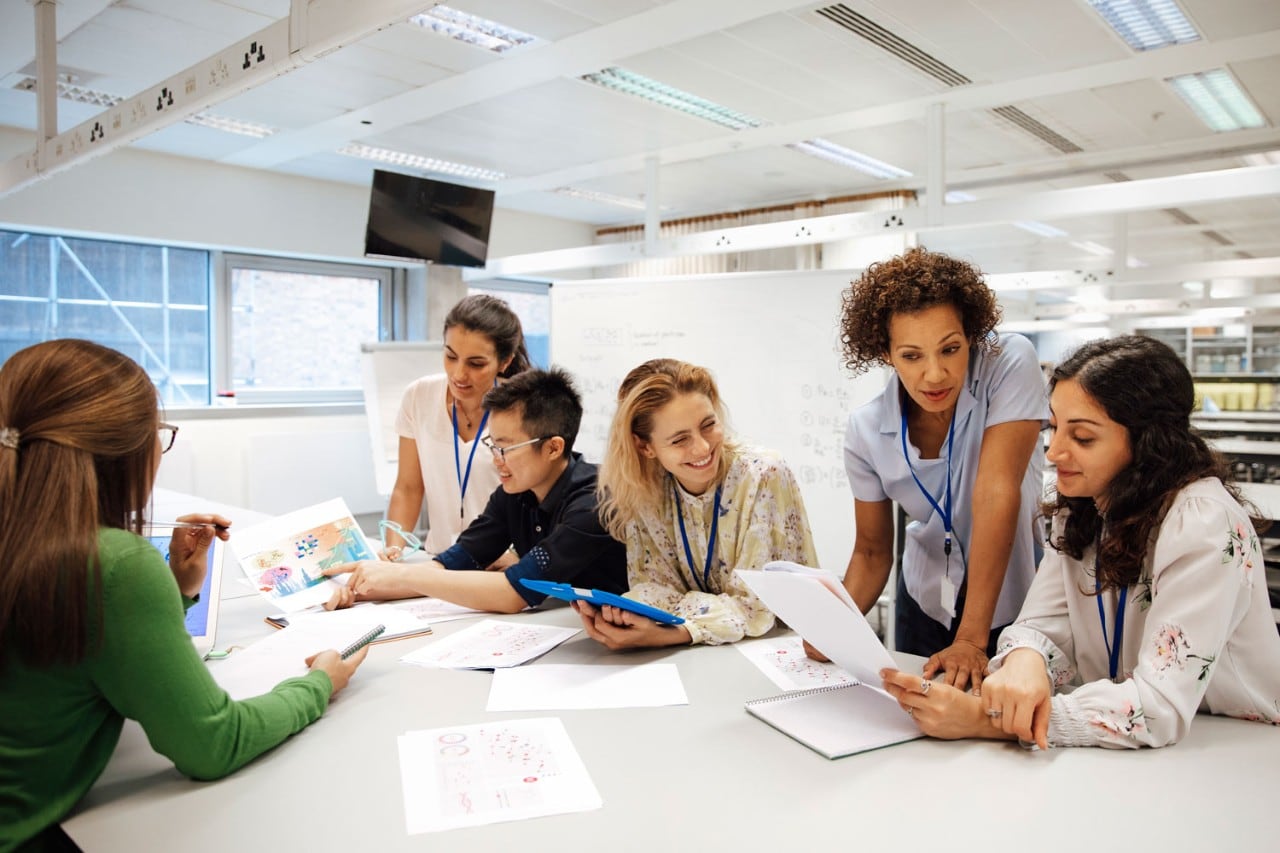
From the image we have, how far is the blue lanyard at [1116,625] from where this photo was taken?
1.30 m

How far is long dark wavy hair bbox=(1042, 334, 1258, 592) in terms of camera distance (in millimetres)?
1225

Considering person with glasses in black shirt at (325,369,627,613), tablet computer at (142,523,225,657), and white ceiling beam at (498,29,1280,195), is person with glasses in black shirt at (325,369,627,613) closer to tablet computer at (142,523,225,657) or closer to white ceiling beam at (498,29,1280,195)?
tablet computer at (142,523,225,657)

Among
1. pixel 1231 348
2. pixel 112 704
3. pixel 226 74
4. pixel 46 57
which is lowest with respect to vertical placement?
pixel 112 704

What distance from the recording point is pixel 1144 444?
123cm

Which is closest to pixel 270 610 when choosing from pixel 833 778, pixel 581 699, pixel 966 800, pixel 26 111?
pixel 581 699

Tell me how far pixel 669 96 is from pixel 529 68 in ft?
2.70

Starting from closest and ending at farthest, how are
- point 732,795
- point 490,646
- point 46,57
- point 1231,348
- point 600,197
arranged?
point 732,795, point 490,646, point 46,57, point 600,197, point 1231,348

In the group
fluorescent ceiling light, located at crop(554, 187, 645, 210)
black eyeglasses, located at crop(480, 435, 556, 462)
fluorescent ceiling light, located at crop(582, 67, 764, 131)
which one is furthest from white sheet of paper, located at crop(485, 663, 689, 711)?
fluorescent ceiling light, located at crop(554, 187, 645, 210)

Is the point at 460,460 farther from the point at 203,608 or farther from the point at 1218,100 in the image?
the point at 1218,100

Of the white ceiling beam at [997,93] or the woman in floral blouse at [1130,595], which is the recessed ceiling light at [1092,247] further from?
the woman in floral blouse at [1130,595]

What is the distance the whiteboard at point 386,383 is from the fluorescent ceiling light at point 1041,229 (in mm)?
5471

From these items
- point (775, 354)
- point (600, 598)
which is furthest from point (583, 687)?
point (775, 354)

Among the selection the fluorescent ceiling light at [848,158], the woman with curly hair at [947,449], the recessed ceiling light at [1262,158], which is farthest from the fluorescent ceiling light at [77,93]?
the recessed ceiling light at [1262,158]

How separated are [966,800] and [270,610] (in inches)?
61.3
